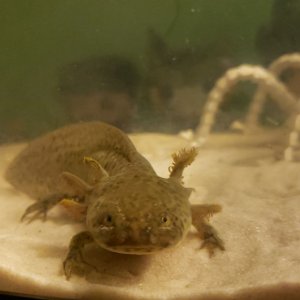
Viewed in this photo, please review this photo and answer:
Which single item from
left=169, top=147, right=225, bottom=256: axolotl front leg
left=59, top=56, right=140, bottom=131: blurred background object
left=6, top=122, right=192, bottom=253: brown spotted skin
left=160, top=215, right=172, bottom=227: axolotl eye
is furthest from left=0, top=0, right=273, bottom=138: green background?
left=160, top=215, right=172, bottom=227: axolotl eye

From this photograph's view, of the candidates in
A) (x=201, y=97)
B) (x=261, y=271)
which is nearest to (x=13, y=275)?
(x=261, y=271)

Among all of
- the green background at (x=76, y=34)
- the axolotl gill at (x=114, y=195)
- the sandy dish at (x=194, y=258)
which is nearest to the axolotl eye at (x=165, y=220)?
the axolotl gill at (x=114, y=195)

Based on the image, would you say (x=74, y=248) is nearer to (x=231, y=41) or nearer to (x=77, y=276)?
(x=77, y=276)

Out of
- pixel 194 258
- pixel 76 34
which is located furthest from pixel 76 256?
pixel 76 34

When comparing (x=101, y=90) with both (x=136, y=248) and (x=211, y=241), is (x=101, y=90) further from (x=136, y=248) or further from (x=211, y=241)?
(x=136, y=248)

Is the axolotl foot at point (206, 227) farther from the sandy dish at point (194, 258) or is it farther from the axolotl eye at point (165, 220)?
the axolotl eye at point (165, 220)

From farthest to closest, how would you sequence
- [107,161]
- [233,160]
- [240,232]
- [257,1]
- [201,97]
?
[257,1]
[201,97]
[233,160]
[107,161]
[240,232]
